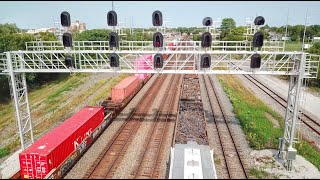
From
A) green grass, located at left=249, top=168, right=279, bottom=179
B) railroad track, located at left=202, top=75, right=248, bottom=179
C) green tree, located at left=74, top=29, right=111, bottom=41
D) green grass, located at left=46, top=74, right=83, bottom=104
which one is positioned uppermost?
Result: green tree, located at left=74, top=29, right=111, bottom=41

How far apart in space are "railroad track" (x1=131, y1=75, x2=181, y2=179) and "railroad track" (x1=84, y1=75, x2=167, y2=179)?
170 cm

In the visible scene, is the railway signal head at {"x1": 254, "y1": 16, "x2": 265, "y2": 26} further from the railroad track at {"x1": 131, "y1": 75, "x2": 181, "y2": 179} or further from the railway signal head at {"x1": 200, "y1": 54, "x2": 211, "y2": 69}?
the railroad track at {"x1": 131, "y1": 75, "x2": 181, "y2": 179}

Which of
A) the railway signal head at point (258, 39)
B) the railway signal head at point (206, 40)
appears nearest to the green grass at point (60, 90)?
the railway signal head at point (206, 40)

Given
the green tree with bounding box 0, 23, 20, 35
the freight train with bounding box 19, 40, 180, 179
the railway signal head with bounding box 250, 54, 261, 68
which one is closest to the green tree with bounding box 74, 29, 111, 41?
the green tree with bounding box 0, 23, 20, 35

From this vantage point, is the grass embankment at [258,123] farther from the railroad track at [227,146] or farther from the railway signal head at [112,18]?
the railway signal head at [112,18]

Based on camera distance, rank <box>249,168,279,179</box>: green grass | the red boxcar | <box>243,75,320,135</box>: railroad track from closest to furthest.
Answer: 1. the red boxcar
2. <box>249,168,279,179</box>: green grass
3. <box>243,75,320,135</box>: railroad track

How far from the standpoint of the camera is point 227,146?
2314 centimetres

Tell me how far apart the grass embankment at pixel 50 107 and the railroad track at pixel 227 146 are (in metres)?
16.5

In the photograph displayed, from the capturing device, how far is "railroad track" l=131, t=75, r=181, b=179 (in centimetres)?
1902

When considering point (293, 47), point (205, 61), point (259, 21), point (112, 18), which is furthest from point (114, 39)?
point (293, 47)

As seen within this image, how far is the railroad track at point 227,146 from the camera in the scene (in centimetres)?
1909

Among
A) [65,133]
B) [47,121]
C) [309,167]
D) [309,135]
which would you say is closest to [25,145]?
[65,133]

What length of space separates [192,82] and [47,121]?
25570 millimetres

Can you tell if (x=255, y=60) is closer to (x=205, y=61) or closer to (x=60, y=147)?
(x=205, y=61)
